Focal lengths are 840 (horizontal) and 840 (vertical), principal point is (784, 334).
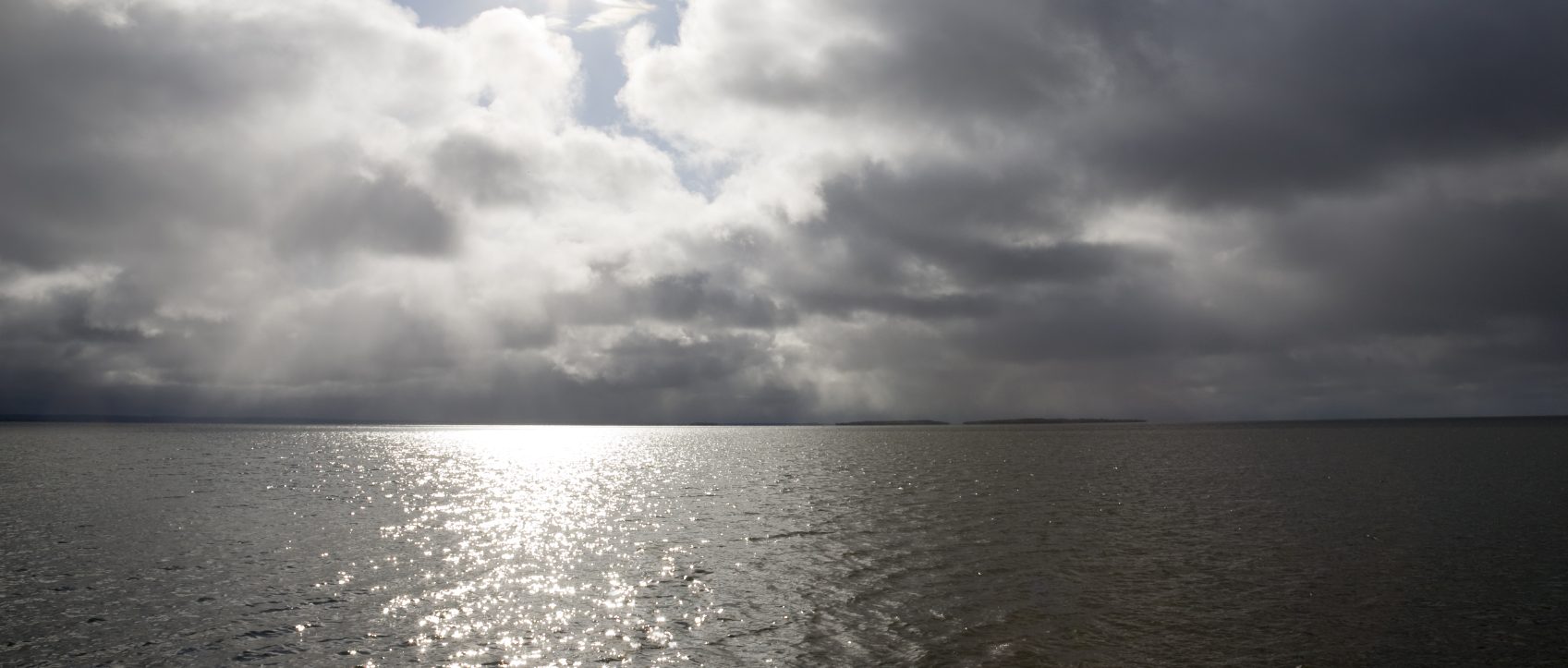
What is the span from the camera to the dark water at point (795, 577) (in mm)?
28141

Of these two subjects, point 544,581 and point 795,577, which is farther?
point 795,577

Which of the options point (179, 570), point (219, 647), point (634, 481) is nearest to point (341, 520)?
point (179, 570)

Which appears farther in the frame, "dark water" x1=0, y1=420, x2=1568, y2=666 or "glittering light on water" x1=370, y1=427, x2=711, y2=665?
"glittering light on water" x1=370, y1=427, x2=711, y2=665

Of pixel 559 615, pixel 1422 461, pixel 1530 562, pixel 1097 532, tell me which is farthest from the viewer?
pixel 1422 461

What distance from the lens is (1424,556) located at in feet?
141

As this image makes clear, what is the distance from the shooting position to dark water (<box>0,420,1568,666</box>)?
2814 centimetres

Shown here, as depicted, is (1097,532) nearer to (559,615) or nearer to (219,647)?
(559,615)

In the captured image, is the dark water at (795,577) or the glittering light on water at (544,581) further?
the glittering light on water at (544,581)

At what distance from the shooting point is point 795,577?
129 ft

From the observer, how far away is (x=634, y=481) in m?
101

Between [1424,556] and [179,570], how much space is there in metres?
62.6

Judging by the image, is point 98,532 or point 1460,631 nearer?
point 1460,631

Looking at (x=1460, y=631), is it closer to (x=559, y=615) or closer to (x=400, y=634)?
(x=559, y=615)

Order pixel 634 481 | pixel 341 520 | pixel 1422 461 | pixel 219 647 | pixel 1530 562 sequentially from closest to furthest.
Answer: pixel 219 647
pixel 1530 562
pixel 341 520
pixel 634 481
pixel 1422 461
